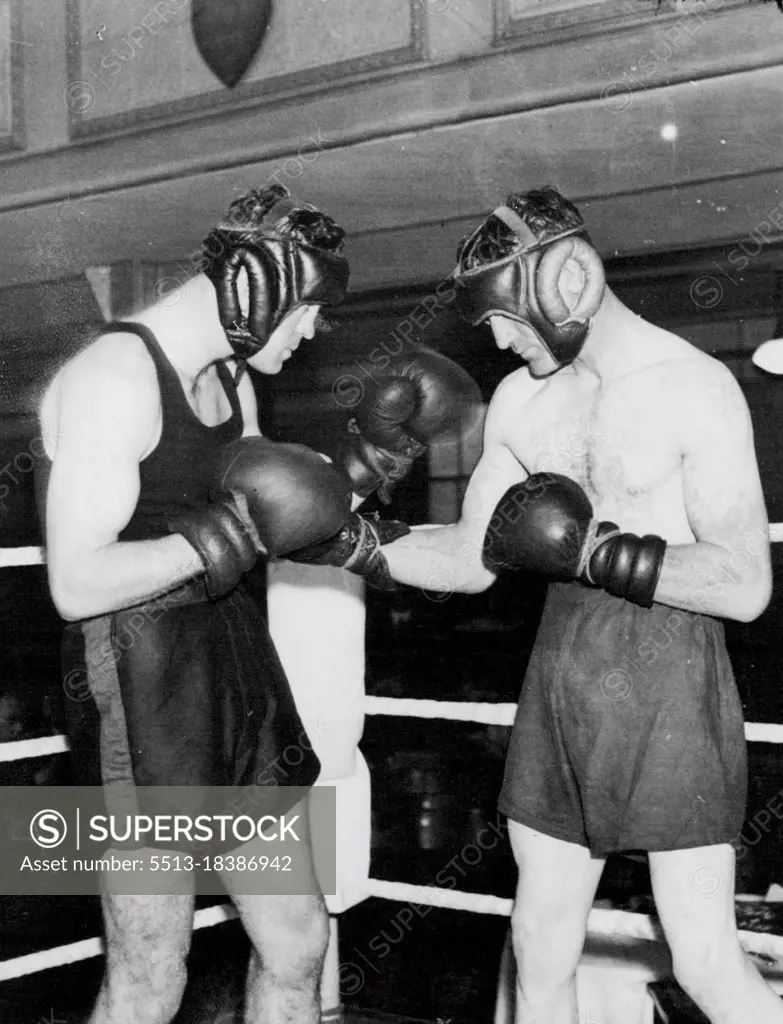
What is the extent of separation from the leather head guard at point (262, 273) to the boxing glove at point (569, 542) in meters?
0.44

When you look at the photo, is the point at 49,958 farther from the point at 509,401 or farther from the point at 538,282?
the point at 538,282

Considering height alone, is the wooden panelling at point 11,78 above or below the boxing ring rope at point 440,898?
above

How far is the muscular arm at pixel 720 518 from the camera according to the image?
57.5 inches

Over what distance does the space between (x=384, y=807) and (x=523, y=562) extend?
3.02 m

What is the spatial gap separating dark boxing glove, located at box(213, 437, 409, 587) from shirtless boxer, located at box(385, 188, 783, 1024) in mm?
242

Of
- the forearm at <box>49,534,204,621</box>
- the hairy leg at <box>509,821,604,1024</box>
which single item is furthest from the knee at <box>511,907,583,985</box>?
the forearm at <box>49,534,204,621</box>

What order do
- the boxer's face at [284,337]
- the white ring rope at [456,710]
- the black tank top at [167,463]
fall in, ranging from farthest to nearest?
the white ring rope at [456,710] < the boxer's face at [284,337] < the black tank top at [167,463]

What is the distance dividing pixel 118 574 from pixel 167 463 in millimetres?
185

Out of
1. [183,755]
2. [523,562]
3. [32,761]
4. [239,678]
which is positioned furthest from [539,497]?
[32,761]

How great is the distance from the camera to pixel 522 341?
162 cm

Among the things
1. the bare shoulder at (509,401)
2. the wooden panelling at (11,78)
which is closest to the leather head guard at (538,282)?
the bare shoulder at (509,401)

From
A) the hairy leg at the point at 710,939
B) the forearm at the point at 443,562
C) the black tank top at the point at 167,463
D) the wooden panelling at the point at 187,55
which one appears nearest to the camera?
the hairy leg at the point at 710,939

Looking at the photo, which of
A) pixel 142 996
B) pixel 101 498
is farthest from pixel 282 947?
pixel 101 498

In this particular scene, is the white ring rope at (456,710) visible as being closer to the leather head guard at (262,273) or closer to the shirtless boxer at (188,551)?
the shirtless boxer at (188,551)
